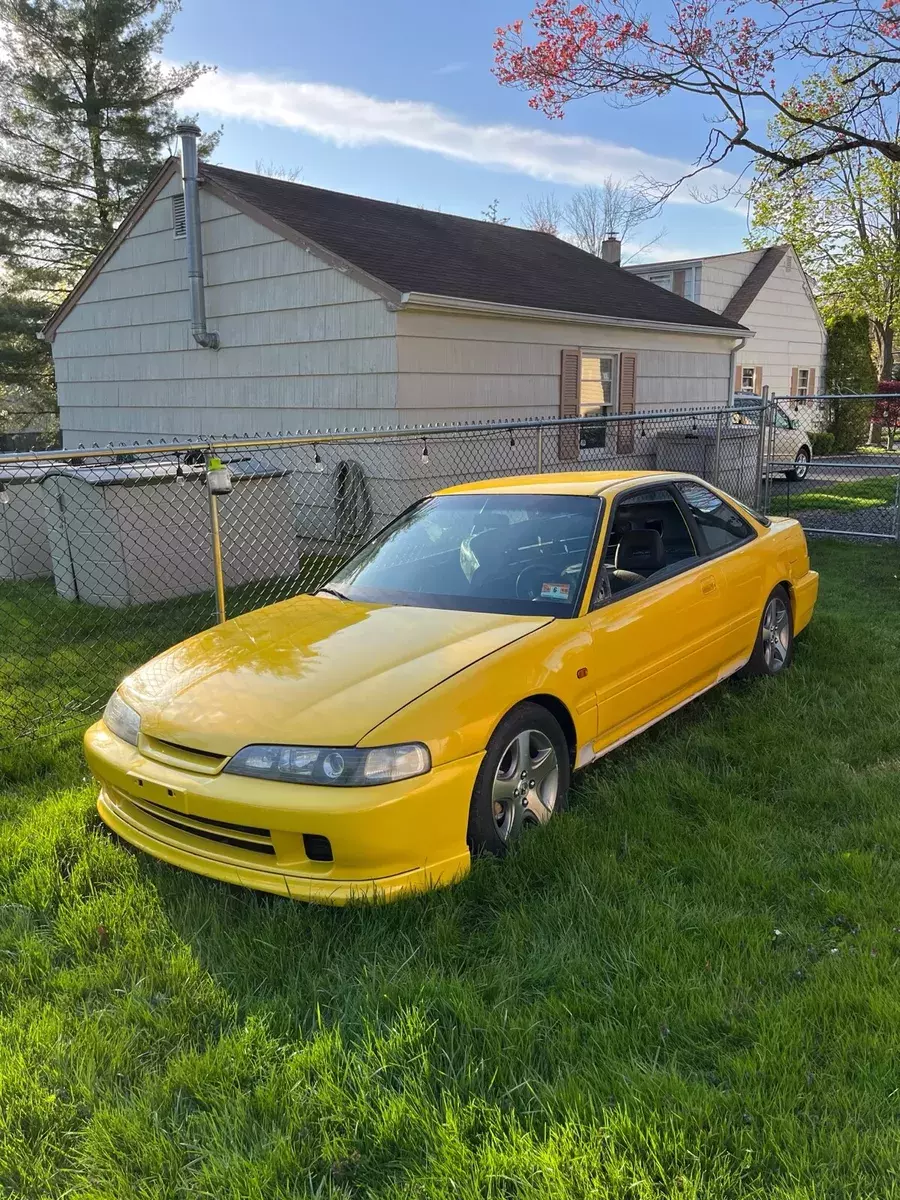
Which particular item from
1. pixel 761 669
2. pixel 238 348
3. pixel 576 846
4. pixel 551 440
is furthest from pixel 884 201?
pixel 576 846

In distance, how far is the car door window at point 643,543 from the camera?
3.90m

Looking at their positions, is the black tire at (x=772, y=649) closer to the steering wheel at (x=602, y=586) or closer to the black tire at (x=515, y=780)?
the steering wheel at (x=602, y=586)

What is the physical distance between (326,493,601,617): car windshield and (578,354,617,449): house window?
818 cm

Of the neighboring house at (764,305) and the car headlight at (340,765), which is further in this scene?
the neighboring house at (764,305)

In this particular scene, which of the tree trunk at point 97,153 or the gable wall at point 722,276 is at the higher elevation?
the tree trunk at point 97,153

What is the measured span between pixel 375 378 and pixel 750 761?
6894 mm

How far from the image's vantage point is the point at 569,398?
11.9 metres

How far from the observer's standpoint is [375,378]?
9.70 meters

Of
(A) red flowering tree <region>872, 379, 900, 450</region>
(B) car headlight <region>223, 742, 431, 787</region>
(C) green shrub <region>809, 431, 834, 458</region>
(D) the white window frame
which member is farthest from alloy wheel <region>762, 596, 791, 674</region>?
(C) green shrub <region>809, 431, 834, 458</region>

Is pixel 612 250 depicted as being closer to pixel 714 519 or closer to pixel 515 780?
pixel 714 519

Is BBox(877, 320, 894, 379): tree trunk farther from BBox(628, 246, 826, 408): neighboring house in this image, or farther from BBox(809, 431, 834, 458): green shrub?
BBox(809, 431, 834, 458): green shrub

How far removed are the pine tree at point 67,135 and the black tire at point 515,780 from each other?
2312cm

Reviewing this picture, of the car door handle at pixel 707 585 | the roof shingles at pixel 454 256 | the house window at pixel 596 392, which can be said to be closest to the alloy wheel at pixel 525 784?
the car door handle at pixel 707 585

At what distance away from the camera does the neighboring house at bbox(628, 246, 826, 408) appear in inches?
939
